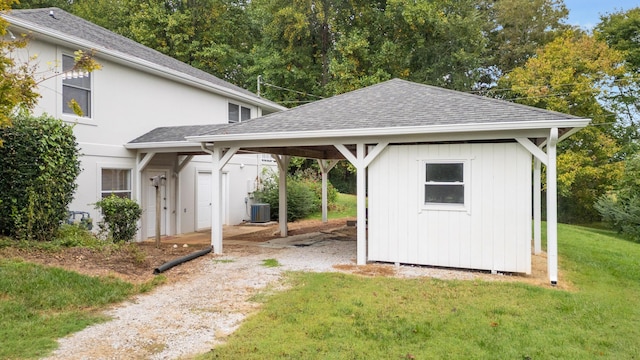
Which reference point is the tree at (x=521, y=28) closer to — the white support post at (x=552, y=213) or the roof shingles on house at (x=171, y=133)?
the roof shingles on house at (x=171, y=133)

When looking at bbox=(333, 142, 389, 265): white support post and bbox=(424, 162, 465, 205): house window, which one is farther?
bbox=(333, 142, 389, 265): white support post

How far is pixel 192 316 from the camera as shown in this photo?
211 inches

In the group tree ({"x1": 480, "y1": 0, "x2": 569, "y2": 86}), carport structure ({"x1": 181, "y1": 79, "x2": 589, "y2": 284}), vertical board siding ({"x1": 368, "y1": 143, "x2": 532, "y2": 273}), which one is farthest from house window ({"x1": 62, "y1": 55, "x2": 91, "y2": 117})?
tree ({"x1": 480, "y1": 0, "x2": 569, "y2": 86})

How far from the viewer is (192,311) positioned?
5.55 m

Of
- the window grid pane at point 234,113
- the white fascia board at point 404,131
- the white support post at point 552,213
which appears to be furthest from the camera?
the window grid pane at point 234,113

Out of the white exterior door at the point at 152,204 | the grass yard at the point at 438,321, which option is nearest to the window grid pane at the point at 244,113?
the white exterior door at the point at 152,204

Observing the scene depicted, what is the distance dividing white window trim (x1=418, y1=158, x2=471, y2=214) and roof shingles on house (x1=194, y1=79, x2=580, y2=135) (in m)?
0.77

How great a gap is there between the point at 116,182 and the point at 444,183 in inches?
330

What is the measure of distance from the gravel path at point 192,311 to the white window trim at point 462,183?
112 cm

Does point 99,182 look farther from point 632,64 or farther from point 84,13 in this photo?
point 632,64

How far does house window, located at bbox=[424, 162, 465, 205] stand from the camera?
7777 mm

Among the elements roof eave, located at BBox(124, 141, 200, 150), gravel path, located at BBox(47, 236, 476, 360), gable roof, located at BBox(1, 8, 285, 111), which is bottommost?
gravel path, located at BBox(47, 236, 476, 360)

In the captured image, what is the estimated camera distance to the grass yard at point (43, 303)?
4332mm

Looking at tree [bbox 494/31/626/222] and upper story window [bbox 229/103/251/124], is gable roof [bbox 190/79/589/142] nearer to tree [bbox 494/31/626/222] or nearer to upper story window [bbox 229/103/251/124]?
upper story window [bbox 229/103/251/124]
